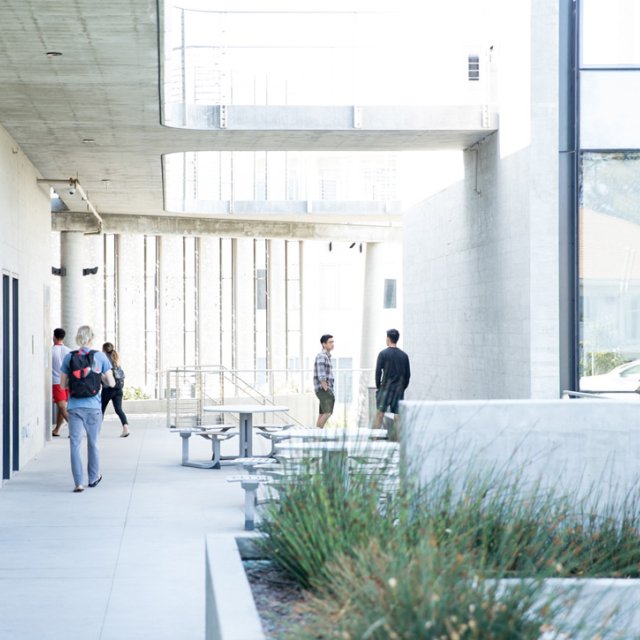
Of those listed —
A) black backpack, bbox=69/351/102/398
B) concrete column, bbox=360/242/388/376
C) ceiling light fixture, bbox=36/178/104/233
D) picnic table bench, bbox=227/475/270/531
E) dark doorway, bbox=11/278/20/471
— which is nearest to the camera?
picnic table bench, bbox=227/475/270/531

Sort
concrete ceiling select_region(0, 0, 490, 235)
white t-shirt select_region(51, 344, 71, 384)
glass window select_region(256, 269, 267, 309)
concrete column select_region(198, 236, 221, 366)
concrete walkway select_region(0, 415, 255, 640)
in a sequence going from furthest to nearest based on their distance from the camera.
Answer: glass window select_region(256, 269, 267, 309) → concrete column select_region(198, 236, 221, 366) → white t-shirt select_region(51, 344, 71, 384) → concrete ceiling select_region(0, 0, 490, 235) → concrete walkway select_region(0, 415, 255, 640)

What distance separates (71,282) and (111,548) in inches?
587

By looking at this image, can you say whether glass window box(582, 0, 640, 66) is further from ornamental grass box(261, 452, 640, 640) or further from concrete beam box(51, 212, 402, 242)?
concrete beam box(51, 212, 402, 242)

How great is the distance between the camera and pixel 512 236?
1295 centimetres

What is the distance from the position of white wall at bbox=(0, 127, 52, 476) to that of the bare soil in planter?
7375mm

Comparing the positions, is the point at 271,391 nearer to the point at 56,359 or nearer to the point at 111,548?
the point at 56,359

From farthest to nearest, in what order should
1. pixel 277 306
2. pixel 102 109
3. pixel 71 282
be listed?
pixel 277 306, pixel 71 282, pixel 102 109

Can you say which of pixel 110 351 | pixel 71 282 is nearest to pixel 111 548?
pixel 110 351

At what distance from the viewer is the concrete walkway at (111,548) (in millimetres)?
6148

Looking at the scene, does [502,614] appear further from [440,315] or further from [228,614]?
[440,315]

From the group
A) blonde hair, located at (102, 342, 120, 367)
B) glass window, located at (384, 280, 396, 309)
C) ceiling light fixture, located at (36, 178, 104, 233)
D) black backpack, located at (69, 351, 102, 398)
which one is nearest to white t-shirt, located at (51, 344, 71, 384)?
blonde hair, located at (102, 342, 120, 367)

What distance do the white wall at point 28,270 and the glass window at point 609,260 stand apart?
19.9 feet

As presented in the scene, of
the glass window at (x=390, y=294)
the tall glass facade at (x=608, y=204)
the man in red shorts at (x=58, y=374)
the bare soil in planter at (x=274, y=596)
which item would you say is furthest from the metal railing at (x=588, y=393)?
the glass window at (x=390, y=294)

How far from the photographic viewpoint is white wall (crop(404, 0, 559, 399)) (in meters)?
12.3
